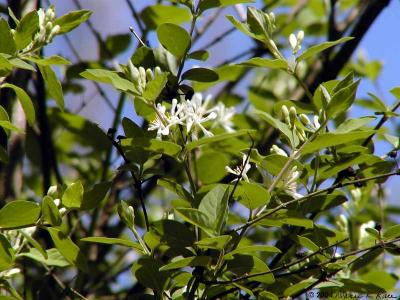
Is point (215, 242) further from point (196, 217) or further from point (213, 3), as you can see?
point (213, 3)

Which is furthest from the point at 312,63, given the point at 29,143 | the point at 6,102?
the point at 6,102

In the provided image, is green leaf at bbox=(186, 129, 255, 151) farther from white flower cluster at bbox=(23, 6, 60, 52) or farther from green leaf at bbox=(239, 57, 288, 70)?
white flower cluster at bbox=(23, 6, 60, 52)

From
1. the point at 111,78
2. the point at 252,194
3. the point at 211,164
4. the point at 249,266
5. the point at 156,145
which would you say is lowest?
the point at 211,164

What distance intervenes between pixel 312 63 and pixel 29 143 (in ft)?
3.18

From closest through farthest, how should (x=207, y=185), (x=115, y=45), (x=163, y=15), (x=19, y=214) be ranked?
1. (x=19, y=214)
2. (x=207, y=185)
3. (x=163, y=15)
4. (x=115, y=45)

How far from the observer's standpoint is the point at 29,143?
189cm

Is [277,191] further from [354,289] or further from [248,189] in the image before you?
[354,289]

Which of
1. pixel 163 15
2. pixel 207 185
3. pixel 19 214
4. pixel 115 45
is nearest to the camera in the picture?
pixel 19 214

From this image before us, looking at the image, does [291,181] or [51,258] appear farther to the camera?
[51,258]

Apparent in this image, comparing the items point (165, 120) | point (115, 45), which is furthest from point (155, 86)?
point (115, 45)

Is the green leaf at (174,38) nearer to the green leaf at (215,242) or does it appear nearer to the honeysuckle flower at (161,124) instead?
the honeysuckle flower at (161,124)

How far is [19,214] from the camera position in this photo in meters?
1.08

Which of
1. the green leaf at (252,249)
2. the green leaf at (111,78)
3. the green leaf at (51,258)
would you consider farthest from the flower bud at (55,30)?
the green leaf at (252,249)

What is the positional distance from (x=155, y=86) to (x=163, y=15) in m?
0.64
